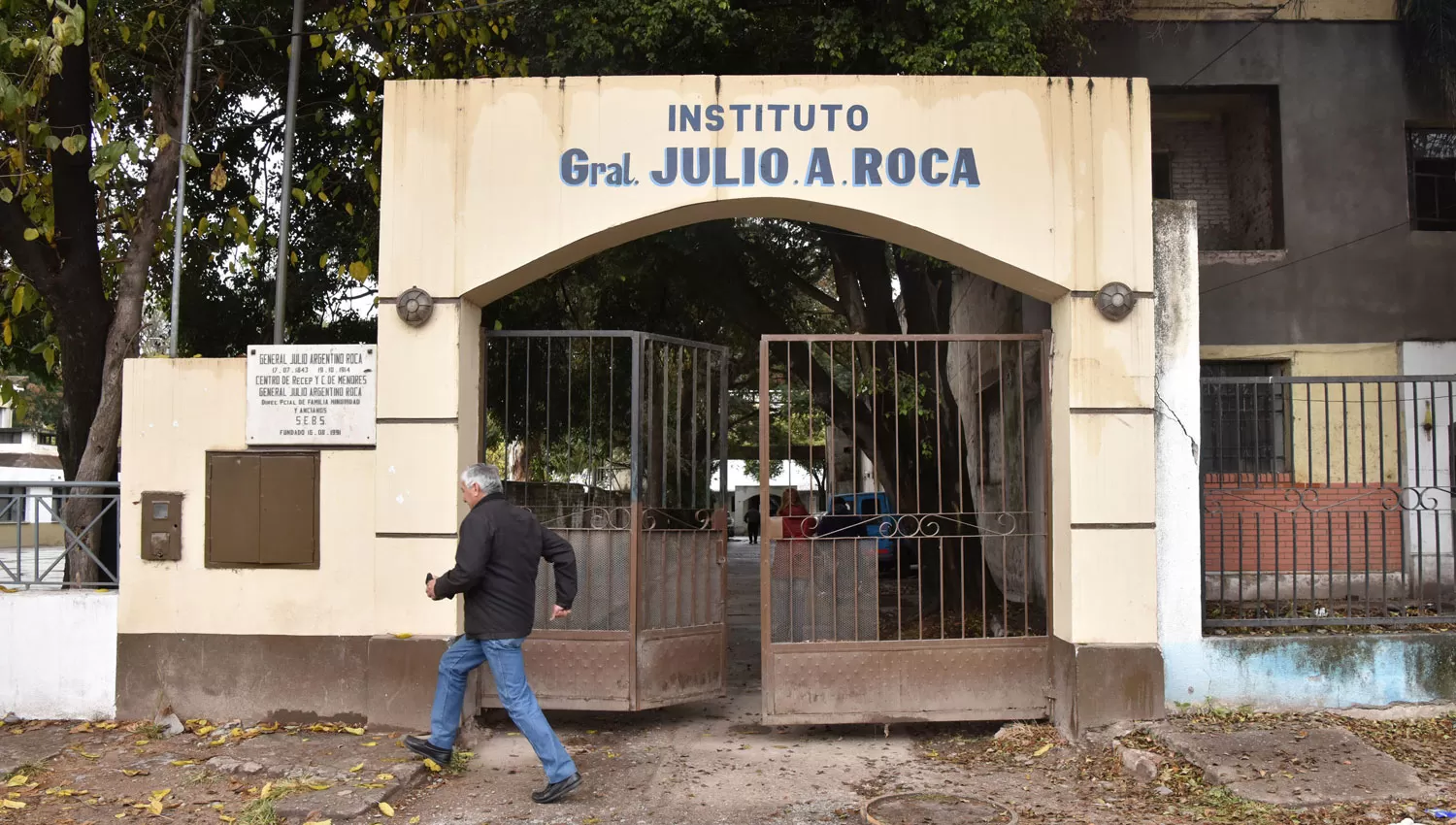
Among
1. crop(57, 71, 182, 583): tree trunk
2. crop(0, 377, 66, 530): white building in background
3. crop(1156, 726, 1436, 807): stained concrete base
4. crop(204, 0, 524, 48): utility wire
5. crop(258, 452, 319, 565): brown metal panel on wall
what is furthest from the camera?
crop(204, 0, 524, 48): utility wire

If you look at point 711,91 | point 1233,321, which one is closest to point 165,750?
point 711,91

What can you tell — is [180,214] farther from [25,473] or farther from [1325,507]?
[25,473]

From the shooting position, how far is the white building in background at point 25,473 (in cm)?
718

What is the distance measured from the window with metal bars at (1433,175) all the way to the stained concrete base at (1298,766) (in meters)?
6.94

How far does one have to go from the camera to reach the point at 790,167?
22.1 feet

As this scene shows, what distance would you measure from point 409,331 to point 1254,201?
335 inches

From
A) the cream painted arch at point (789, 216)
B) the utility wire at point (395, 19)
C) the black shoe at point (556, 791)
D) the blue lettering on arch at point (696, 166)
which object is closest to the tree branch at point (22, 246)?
the utility wire at point (395, 19)

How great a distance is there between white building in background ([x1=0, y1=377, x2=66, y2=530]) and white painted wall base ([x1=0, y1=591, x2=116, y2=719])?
0.57 m

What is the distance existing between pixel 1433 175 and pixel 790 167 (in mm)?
7948

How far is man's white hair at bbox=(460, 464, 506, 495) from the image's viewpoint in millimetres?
5832

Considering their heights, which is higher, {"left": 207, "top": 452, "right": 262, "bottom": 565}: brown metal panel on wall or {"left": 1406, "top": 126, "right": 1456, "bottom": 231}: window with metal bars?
{"left": 1406, "top": 126, "right": 1456, "bottom": 231}: window with metal bars

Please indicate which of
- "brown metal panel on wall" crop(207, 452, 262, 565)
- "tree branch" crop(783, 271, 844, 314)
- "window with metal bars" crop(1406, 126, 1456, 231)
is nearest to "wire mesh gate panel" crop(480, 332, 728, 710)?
"brown metal panel on wall" crop(207, 452, 262, 565)

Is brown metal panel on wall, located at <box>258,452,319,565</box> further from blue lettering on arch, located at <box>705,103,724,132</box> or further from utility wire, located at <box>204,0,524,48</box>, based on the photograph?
utility wire, located at <box>204,0,524,48</box>

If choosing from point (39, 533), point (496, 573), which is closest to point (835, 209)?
point (496, 573)
